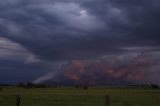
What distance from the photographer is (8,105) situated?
45.2m

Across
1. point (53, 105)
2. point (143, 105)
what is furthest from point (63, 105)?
point (143, 105)

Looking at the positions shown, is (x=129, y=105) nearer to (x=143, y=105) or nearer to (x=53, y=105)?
(x=143, y=105)

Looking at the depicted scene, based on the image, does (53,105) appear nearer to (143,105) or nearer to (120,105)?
(120,105)

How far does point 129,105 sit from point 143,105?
6.22ft

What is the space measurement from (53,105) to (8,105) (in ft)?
20.0

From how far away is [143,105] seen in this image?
4684 cm

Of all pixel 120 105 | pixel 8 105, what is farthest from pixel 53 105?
pixel 120 105

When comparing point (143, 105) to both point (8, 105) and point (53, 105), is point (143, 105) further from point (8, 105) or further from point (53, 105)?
point (8, 105)

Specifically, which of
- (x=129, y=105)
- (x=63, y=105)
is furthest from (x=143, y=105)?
(x=63, y=105)

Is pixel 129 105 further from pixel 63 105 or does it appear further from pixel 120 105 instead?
pixel 63 105

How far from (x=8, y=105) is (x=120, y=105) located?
49.5ft

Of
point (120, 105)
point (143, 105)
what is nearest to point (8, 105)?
point (120, 105)

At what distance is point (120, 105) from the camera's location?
1848 inches

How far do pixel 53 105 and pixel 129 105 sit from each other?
418 inches
